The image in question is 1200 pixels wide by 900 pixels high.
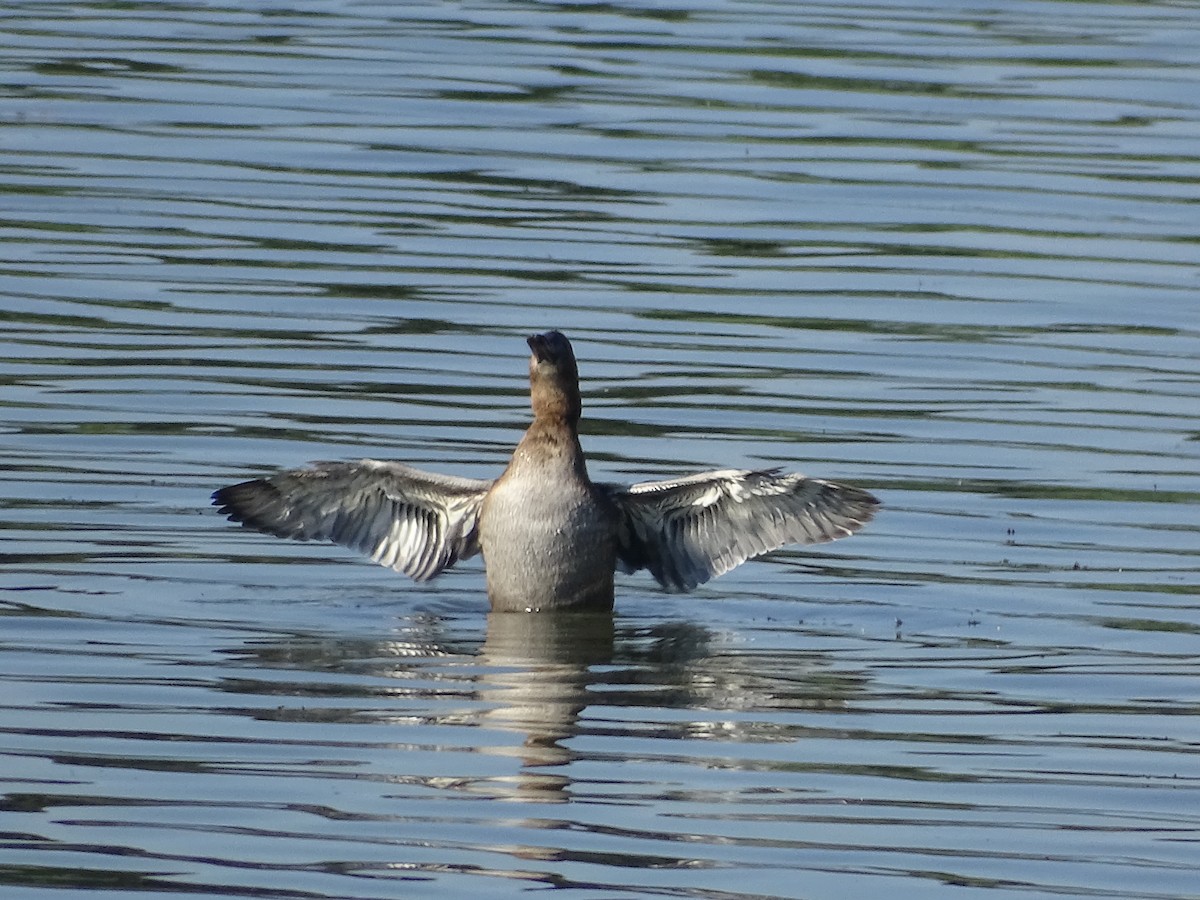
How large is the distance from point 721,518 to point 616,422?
2039 mm

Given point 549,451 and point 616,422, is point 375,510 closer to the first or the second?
point 549,451

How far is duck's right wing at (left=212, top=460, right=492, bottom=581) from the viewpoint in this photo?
1107 cm

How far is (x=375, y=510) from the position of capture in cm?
1141

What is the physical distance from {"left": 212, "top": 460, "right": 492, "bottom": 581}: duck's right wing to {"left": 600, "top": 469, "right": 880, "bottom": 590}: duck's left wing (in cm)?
62

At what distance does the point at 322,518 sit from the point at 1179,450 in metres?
3.93

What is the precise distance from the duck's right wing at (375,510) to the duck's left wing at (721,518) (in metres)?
0.62

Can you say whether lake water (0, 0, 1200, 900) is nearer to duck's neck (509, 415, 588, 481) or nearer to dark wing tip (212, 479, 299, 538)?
dark wing tip (212, 479, 299, 538)

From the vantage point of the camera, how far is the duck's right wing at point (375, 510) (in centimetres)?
1107

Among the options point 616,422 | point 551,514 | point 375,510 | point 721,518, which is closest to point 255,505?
point 375,510

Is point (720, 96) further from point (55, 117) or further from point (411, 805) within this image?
point (411, 805)

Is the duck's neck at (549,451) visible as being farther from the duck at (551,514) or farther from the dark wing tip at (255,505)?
the dark wing tip at (255,505)

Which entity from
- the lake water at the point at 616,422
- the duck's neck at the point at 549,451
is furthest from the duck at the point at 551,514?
the lake water at the point at 616,422

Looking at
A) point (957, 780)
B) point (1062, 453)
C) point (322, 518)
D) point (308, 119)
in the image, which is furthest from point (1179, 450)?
point (308, 119)

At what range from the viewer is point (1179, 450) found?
1280 cm
